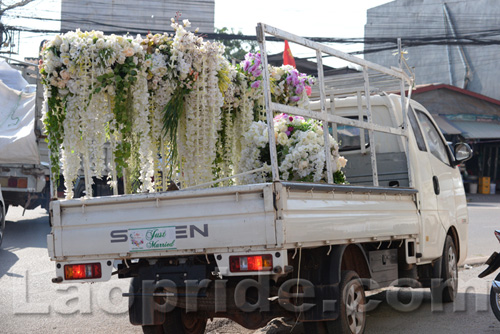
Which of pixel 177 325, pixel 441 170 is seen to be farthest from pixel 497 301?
pixel 177 325

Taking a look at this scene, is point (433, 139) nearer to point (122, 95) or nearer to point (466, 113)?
point (122, 95)

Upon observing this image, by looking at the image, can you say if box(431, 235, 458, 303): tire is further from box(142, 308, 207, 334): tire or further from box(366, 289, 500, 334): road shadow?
box(142, 308, 207, 334): tire

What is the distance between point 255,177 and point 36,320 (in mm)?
2695

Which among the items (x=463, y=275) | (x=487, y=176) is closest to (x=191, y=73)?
(x=463, y=275)

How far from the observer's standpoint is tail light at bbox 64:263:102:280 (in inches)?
203

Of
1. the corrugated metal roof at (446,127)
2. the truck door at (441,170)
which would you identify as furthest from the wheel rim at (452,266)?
the corrugated metal roof at (446,127)

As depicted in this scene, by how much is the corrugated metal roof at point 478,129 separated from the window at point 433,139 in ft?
72.6

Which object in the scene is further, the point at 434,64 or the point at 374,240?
the point at 434,64

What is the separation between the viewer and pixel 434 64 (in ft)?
132

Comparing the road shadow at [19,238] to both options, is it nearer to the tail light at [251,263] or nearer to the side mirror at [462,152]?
the tail light at [251,263]

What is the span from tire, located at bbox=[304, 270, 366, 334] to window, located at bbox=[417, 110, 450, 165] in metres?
2.69

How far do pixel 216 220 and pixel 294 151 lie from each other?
5.17ft

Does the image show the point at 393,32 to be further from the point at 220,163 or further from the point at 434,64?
the point at 220,163

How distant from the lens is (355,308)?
5.54 meters
